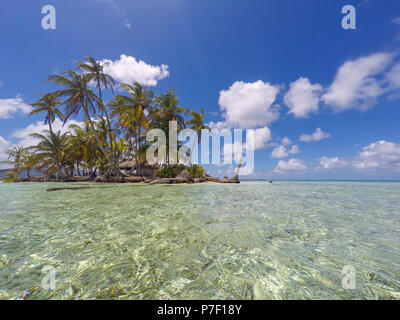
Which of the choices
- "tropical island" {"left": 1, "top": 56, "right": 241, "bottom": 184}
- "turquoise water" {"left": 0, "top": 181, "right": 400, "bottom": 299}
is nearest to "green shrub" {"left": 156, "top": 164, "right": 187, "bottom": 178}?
"tropical island" {"left": 1, "top": 56, "right": 241, "bottom": 184}

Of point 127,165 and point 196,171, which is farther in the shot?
point 127,165

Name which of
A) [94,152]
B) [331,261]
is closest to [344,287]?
[331,261]

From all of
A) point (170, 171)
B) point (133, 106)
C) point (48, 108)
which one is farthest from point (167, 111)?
point (48, 108)

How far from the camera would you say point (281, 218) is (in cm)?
416

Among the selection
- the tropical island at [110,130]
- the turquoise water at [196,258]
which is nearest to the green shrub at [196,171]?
the tropical island at [110,130]

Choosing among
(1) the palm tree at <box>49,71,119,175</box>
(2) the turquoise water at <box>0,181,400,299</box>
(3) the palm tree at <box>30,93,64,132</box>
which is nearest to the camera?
(2) the turquoise water at <box>0,181,400,299</box>

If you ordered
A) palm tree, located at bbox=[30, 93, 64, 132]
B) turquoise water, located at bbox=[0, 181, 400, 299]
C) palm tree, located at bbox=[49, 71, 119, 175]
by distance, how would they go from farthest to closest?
palm tree, located at bbox=[30, 93, 64, 132] → palm tree, located at bbox=[49, 71, 119, 175] → turquoise water, located at bbox=[0, 181, 400, 299]

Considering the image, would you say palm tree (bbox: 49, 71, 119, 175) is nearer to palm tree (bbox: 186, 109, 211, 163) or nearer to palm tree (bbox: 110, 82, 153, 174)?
palm tree (bbox: 110, 82, 153, 174)

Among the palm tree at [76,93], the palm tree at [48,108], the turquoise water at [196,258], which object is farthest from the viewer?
the palm tree at [48,108]

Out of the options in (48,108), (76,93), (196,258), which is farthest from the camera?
(48,108)

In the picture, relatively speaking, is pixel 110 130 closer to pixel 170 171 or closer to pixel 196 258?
pixel 170 171

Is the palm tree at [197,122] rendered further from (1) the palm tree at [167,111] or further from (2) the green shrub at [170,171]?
(2) the green shrub at [170,171]
